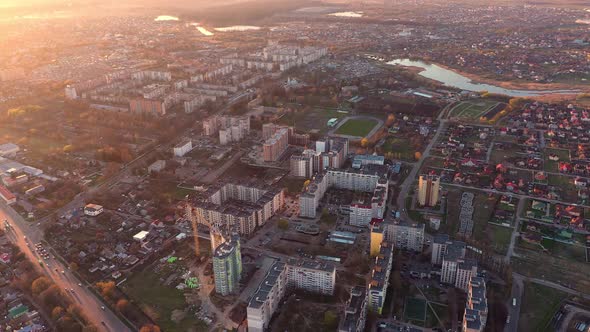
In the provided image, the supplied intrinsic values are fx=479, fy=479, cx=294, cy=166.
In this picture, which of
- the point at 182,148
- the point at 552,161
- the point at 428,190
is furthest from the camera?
the point at 182,148

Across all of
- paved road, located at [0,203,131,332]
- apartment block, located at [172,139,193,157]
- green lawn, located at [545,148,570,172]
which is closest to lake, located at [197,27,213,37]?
apartment block, located at [172,139,193,157]

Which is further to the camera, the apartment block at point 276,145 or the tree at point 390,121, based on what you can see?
the tree at point 390,121

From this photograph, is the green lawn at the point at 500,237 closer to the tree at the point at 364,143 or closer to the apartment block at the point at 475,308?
the apartment block at the point at 475,308

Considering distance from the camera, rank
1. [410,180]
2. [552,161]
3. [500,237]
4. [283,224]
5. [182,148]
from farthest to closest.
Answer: [182,148] → [552,161] → [410,180] → [283,224] → [500,237]

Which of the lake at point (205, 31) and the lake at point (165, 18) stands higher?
the lake at point (165, 18)

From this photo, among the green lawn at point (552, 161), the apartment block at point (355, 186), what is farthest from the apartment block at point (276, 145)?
the green lawn at point (552, 161)

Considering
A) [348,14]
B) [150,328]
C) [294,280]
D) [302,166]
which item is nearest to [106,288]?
[150,328]

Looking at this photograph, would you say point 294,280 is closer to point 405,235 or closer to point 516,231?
point 405,235
